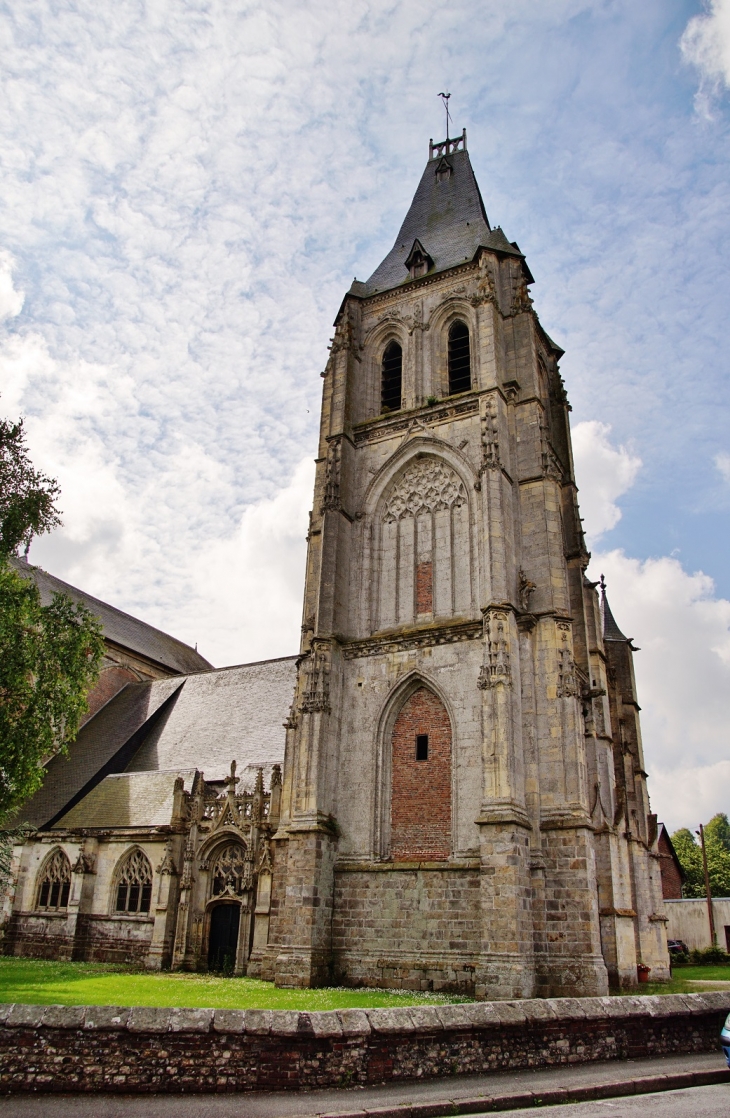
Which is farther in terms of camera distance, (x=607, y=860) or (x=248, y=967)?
(x=248, y=967)

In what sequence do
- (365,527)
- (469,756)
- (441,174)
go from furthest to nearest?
Result: 1. (441,174)
2. (365,527)
3. (469,756)

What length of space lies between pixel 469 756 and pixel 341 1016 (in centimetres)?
1154

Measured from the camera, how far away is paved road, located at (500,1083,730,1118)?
7.99 m

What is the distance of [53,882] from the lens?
27.3m

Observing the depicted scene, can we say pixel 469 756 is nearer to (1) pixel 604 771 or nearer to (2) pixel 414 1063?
(1) pixel 604 771

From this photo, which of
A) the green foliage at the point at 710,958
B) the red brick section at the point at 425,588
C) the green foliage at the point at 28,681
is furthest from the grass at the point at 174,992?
the green foliage at the point at 710,958

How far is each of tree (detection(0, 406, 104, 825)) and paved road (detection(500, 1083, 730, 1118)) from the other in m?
14.4

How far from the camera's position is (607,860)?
2016cm

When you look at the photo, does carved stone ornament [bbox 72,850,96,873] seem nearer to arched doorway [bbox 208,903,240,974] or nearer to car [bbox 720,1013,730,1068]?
arched doorway [bbox 208,903,240,974]

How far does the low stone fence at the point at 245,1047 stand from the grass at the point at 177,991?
3335 millimetres

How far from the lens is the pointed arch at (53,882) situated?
26.9 metres

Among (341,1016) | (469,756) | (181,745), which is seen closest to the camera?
(341,1016)

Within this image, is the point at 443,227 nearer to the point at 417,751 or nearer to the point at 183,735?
the point at 417,751

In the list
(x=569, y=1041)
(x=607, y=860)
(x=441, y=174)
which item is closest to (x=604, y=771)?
(x=607, y=860)
